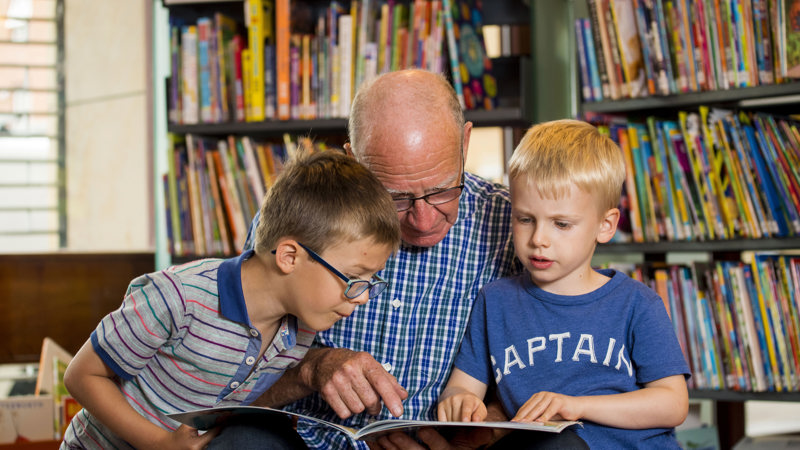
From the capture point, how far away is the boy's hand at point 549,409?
3.89 feet

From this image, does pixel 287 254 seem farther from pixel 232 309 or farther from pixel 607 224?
pixel 607 224

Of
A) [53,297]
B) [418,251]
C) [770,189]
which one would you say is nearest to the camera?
[418,251]

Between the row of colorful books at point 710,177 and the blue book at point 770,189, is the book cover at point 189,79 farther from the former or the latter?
the blue book at point 770,189

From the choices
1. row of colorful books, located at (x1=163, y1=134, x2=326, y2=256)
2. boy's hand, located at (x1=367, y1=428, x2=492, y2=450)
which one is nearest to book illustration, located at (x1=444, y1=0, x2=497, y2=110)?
row of colorful books, located at (x1=163, y1=134, x2=326, y2=256)

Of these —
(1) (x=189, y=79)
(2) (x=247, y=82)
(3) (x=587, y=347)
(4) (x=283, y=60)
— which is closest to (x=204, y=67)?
(1) (x=189, y=79)

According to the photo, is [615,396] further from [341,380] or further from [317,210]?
[317,210]

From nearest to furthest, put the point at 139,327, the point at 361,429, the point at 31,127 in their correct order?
the point at 361,429
the point at 139,327
the point at 31,127

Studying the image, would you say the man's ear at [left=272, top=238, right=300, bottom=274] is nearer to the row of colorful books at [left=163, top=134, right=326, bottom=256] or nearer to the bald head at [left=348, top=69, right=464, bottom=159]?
the bald head at [left=348, top=69, right=464, bottom=159]

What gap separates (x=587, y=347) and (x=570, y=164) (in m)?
0.32

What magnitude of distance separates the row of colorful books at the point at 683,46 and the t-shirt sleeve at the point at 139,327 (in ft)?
5.07

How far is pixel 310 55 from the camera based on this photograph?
2652 mm

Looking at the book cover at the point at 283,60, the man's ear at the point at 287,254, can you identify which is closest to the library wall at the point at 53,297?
the book cover at the point at 283,60

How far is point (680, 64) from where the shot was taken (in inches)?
87.9

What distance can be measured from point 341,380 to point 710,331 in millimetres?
1358
